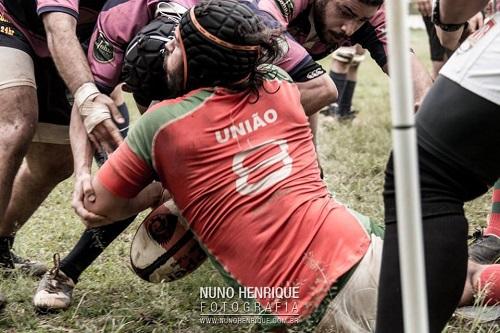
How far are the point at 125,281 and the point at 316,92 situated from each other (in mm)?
1075

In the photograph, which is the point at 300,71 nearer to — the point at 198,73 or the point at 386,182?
the point at 198,73

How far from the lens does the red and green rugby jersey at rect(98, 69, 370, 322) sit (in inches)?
92.0

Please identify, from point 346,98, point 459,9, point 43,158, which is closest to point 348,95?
point 346,98

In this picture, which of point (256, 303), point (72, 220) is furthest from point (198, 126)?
point (72, 220)

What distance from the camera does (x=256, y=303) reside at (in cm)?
241

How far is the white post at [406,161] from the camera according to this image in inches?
58.1

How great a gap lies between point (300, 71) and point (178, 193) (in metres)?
0.88

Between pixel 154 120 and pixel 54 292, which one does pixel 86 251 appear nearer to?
pixel 54 292

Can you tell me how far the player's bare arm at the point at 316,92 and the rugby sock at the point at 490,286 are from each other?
976 mm

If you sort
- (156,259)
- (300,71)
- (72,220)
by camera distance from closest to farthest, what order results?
(156,259) < (300,71) < (72,220)

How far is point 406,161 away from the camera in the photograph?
150 cm

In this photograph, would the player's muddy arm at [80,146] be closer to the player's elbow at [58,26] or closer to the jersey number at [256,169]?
the player's elbow at [58,26]

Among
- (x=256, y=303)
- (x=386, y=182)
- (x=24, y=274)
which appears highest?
(x=386, y=182)

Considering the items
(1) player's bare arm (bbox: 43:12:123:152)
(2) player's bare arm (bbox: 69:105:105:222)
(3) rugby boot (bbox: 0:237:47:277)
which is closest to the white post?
(2) player's bare arm (bbox: 69:105:105:222)
